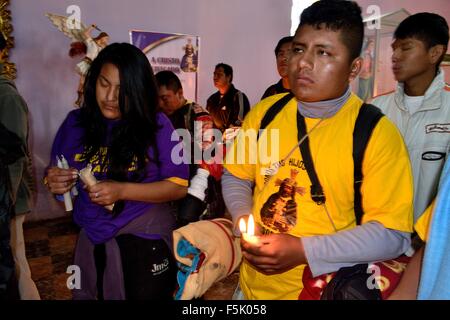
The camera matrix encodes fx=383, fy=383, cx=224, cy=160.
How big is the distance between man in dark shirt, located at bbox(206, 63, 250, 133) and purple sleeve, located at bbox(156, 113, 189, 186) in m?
3.98

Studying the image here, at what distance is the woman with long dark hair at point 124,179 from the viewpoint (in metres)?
1.76

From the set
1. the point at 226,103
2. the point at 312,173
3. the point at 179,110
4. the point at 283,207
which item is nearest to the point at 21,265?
the point at 179,110

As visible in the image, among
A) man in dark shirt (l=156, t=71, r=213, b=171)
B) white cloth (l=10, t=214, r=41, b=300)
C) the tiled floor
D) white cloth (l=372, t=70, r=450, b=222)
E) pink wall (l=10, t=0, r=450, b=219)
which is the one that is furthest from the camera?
pink wall (l=10, t=0, r=450, b=219)

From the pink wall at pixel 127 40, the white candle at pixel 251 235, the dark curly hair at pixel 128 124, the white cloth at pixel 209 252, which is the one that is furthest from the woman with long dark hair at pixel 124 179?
the pink wall at pixel 127 40

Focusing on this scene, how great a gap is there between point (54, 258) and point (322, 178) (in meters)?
3.96

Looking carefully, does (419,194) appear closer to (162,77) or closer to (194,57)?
(162,77)

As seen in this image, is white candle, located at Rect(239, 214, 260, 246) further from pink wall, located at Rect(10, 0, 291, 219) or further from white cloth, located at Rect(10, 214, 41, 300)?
pink wall, located at Rect(10, 0, 291, 219)

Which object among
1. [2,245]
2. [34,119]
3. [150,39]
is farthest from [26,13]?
[2,245]

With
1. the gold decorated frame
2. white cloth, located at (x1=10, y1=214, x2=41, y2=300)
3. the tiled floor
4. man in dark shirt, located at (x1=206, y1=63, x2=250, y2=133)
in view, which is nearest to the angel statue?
the gold decorated frame

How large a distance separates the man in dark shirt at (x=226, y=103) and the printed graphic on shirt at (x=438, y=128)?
3.78 metres

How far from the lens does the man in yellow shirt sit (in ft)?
3.80

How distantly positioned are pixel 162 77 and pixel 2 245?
7.91 ft

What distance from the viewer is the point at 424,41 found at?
8.11ft

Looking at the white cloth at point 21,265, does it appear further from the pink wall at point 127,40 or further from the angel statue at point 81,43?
the pink wall at point 127,40
